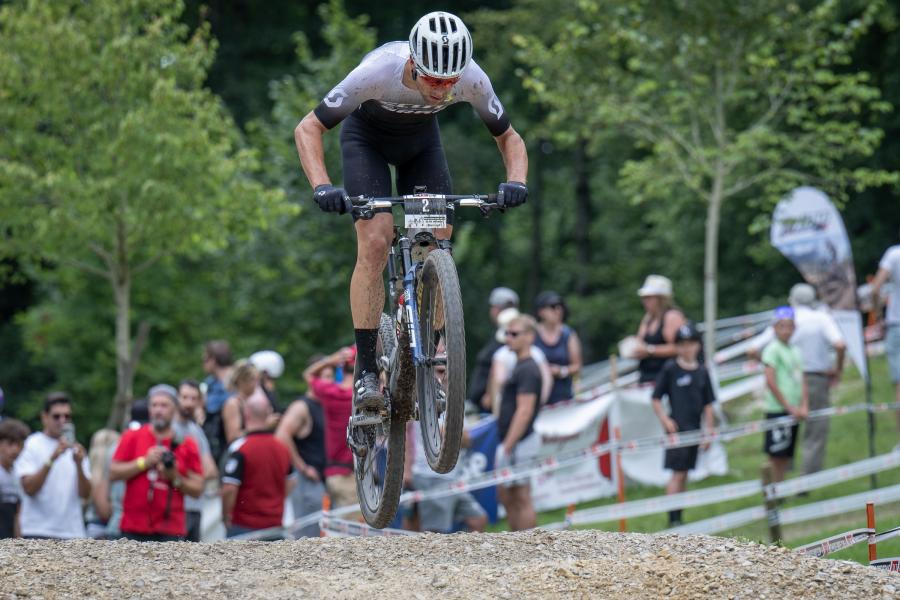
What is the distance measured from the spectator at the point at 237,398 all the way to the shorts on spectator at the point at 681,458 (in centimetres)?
385

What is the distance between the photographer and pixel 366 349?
7.86 meters

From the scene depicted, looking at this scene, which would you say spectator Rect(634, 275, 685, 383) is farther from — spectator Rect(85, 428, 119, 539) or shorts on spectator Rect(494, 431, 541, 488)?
spectator Rect(85, 428, 119, 539)

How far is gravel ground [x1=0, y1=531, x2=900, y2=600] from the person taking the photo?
6828 mm

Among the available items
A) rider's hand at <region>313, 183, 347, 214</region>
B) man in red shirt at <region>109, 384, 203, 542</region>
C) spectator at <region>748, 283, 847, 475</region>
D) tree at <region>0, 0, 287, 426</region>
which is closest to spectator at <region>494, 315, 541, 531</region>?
man in red shirt at <region>109, 384, 203, 542</region>

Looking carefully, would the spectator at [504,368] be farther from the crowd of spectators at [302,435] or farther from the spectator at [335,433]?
the spectator at [335,433]

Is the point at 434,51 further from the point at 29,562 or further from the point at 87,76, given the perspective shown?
the point at 87,76

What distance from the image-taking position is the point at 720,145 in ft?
63.7

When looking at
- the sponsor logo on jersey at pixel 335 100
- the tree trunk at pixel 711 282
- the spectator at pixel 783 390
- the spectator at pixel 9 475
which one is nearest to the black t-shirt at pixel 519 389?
the spectator at pixel 783 390

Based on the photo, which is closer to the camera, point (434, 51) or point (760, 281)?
point (434, 51)

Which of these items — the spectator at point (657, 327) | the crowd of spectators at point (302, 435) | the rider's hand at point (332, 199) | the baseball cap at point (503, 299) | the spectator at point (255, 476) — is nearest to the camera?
the rider's hand at point (332, 199)

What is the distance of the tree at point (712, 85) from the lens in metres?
18.5

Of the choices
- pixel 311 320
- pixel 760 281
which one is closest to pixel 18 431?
pixel 311 320

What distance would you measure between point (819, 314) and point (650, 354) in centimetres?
193

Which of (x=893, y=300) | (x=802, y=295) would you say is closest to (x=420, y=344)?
(x=802, y=295)
